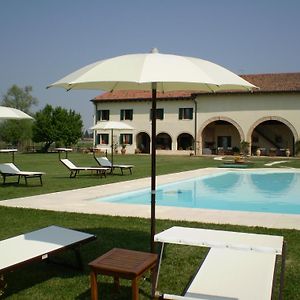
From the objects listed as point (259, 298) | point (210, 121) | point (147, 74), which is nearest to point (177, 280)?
point (259, 298)

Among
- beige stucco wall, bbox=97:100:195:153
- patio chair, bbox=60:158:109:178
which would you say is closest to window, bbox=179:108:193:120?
beige stucco wall, bbox=97:100:195:153

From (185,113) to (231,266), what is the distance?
1442 inches

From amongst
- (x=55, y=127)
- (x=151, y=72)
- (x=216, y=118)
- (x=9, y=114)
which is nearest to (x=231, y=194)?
(x=9, y=114)

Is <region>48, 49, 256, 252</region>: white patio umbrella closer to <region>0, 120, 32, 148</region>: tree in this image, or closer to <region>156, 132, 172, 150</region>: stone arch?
<region>156, 132, 172, 150</region>: stone arch

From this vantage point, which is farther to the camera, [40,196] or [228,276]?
[40,196]

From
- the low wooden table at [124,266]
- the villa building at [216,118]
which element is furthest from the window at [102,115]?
the low wooden table at [124,266]

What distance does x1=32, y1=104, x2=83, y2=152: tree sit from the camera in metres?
46.2

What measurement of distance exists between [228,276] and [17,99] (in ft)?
232

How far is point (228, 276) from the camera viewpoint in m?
4.07

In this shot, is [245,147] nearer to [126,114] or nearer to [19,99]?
[126,114]

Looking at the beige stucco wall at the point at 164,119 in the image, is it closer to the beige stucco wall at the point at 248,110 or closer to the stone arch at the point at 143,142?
the stone arch at the point at 143,142

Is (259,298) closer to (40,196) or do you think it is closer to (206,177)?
(40,196)

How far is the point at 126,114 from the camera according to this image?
4359 cm

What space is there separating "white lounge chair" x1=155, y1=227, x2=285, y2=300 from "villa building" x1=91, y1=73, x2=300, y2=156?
3340cm
